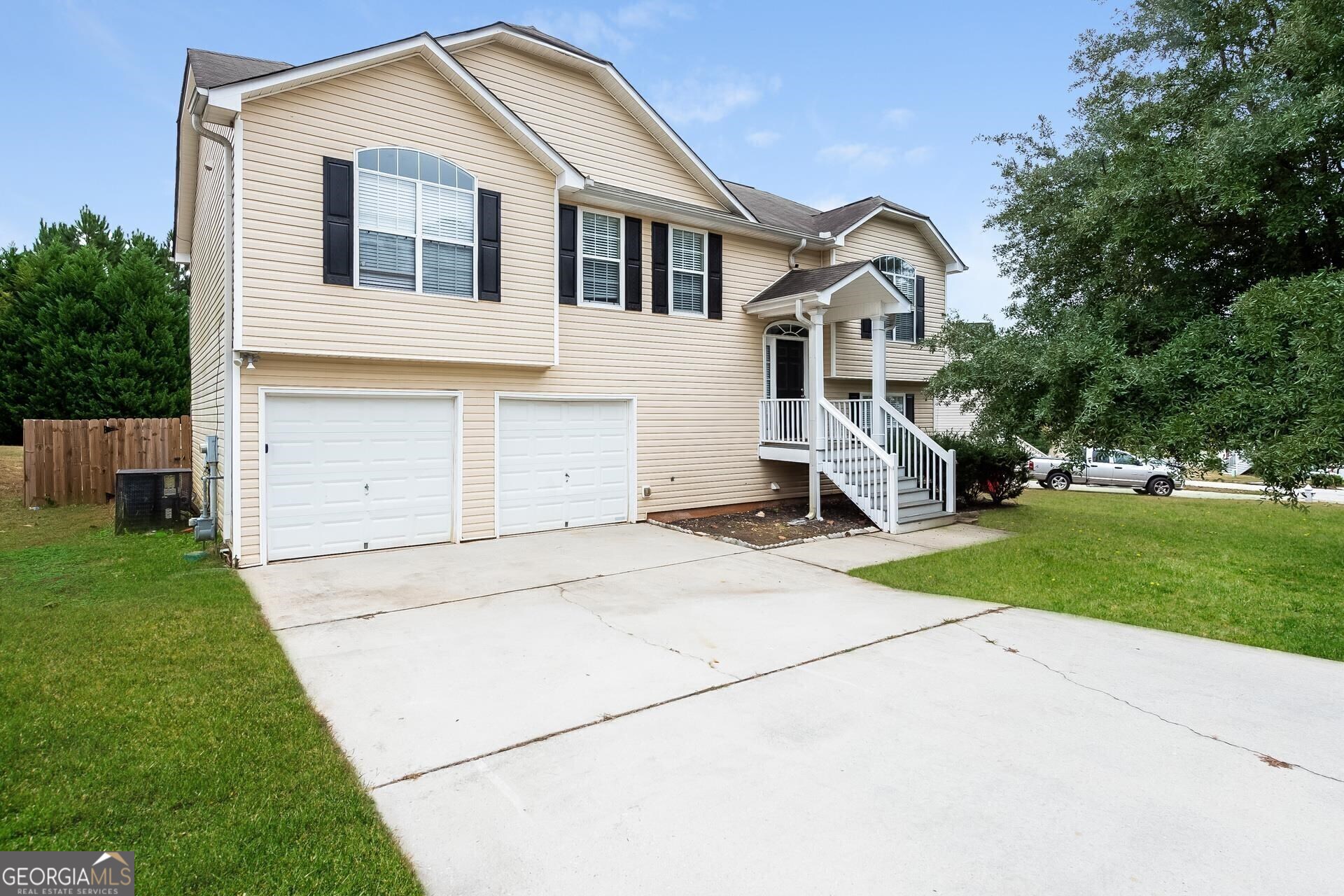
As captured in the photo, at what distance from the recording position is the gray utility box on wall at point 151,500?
400 inches

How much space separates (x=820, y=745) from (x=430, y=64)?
935 centimetres

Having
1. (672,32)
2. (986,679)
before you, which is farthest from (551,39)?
(986,679)

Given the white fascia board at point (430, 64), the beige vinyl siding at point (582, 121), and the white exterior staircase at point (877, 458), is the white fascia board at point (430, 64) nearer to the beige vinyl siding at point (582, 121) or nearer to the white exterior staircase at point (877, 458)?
the beige vinyl siding at point (582, 121)

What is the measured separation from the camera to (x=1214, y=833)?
9.25 feet

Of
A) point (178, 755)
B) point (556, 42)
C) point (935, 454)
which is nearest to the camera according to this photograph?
point (178, 755)

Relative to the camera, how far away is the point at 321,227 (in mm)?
8062

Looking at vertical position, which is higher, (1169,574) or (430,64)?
(430,64)

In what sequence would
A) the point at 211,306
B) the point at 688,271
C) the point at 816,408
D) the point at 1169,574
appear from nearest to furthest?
the point at 1169,574 < the point at 211,306 < the point at 816,408 < the point at 688,271

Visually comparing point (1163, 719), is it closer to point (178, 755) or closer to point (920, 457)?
point (178, 755)

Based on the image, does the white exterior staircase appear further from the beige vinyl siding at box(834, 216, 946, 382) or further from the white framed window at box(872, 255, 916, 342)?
the white framed window at box(872, 255, 916, 342)

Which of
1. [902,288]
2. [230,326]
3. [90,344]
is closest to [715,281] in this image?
[902,288]

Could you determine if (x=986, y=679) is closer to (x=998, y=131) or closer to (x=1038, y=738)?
(x=1038, y=738)

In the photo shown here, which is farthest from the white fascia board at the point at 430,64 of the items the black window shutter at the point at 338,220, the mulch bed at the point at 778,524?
the mulch bed at the point at 778,524

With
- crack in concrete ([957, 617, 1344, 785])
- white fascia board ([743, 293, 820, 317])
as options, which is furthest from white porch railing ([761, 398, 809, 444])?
crack in concrete ([957, 617, 1344, 785])
